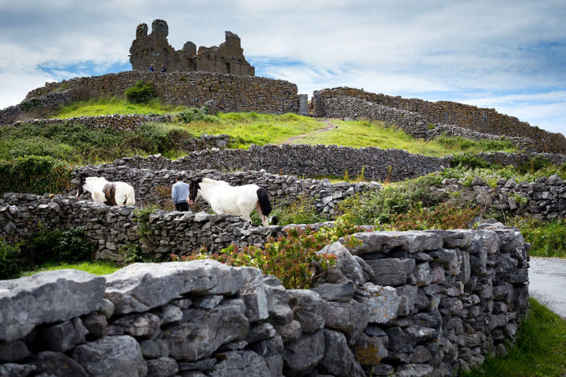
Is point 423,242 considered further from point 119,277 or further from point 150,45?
point 150,45

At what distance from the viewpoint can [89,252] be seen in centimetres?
1431

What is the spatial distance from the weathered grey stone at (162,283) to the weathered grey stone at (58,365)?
529 mm

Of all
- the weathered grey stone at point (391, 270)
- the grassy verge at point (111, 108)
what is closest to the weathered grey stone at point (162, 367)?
the weathered grey stone at point (391, 270)

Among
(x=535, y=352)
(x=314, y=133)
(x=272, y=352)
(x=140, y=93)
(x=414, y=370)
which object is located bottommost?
(x=535, y=352)

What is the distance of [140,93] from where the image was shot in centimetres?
4247

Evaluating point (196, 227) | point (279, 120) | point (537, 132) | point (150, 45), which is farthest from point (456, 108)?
point (196, 227)

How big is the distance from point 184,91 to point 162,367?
41.0m

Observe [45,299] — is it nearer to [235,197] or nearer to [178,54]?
[235,197]

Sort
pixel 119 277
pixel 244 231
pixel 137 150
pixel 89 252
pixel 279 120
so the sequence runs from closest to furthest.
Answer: pixel 119 277, pixel 244 231, pixel 89 252, pixel 137 150, pixel 279 120

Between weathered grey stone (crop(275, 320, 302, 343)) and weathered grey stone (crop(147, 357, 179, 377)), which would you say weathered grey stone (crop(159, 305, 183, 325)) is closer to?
weathered grey stone (crop(147, 357, 179, 377))

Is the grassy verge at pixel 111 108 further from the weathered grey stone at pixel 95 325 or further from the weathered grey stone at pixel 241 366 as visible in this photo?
the weathered grey stone at pixel 95 325

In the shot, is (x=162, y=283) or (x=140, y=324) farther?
(x=162, y=283)

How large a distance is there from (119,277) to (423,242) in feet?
14.7

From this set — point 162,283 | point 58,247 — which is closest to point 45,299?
point 162,283
